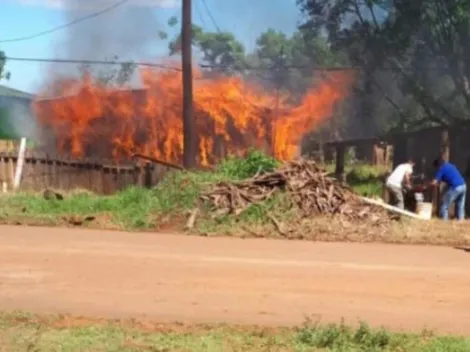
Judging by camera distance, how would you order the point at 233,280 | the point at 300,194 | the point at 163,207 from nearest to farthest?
the point at 233,280
the point at 300,194
the point at 163,207

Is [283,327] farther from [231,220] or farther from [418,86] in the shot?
[418,86]

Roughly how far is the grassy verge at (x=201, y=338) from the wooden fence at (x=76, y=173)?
16.7m

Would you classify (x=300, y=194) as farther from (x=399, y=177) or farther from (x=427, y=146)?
(x=427, y=146)

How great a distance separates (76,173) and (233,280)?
14.7 meters

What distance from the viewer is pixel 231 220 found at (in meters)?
17.4

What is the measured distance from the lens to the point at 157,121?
31266mm

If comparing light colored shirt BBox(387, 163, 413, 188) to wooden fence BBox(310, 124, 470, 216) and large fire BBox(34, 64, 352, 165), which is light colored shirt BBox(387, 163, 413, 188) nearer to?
wooden fence BBox(310, 124, 470, 216)

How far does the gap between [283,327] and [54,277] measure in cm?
399

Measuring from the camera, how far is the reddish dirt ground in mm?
9039

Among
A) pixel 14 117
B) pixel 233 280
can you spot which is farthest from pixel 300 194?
pixel 14 117

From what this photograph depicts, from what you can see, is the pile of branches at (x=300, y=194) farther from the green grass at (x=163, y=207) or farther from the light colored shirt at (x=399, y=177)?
the light colored shirt at (x=399, y=177)

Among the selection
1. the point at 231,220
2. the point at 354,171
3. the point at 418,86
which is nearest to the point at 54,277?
the point at 231,220

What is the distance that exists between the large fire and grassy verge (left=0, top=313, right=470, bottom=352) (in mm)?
23062

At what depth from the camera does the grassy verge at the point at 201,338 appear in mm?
7043
